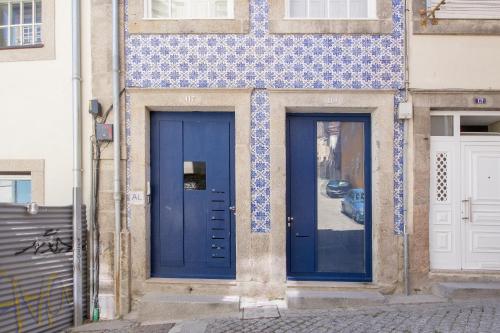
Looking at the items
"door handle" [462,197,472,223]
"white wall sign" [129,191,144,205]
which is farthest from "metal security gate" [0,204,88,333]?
"door handle" [462,197,472,223]

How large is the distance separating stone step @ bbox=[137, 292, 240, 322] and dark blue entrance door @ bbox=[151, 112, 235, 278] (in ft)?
1.90

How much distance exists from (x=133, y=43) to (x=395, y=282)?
508cm

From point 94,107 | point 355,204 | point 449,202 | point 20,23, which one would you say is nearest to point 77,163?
point 94,107

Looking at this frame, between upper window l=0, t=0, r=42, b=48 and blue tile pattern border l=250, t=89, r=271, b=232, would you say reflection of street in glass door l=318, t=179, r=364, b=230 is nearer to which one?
blue tile pattern border l=250, t=89, r=271, b=232

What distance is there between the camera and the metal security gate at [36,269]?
4.16 m

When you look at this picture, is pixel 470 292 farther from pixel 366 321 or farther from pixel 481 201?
pixel 366 321

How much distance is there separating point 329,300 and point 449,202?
2.29 metres

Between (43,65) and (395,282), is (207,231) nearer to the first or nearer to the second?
(395,282)

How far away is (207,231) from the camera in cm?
546

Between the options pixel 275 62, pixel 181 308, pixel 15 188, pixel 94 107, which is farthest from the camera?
pixel 15 188

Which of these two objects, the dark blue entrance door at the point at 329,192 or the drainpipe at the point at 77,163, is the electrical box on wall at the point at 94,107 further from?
the dark blue entrance door at the point at 329,192

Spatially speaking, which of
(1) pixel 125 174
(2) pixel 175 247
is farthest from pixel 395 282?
(1) pixel 125 174

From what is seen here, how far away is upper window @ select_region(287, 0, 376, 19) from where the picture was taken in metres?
5.43

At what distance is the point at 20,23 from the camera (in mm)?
5578
